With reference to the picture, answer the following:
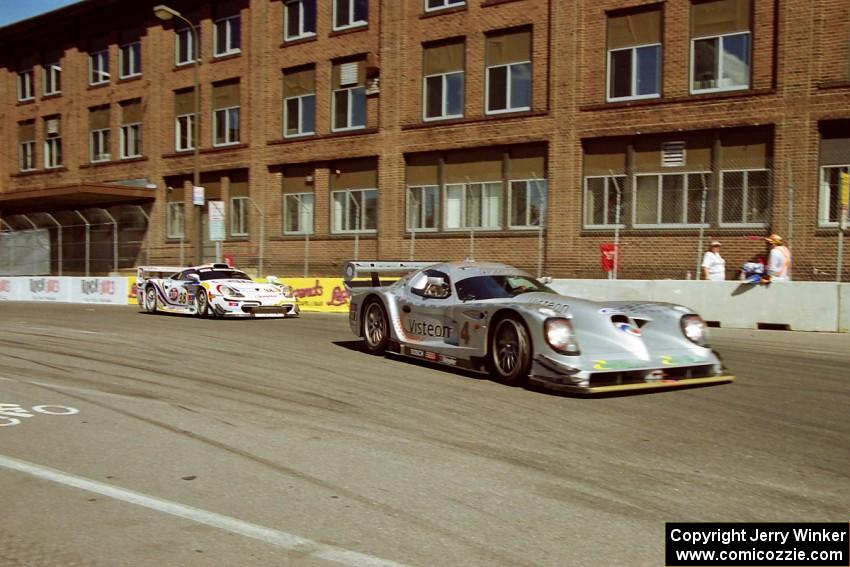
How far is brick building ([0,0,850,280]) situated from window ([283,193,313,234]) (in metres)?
0.09

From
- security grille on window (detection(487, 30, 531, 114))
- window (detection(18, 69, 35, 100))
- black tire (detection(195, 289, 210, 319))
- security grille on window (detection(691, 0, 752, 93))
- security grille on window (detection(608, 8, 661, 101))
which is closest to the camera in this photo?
black tire (detection(195, 289, 210, 319))

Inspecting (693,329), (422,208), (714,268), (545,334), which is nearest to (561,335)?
(545,334)

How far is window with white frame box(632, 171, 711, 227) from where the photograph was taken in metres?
19.6

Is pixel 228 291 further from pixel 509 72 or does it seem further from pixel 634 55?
pixel 634 55

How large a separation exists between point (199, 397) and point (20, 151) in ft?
125

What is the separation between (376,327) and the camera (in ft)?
33.8

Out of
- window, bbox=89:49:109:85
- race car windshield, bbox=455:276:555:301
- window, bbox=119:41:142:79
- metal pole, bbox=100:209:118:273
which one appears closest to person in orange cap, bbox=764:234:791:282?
race car windshield, bbox=455:276:555:301

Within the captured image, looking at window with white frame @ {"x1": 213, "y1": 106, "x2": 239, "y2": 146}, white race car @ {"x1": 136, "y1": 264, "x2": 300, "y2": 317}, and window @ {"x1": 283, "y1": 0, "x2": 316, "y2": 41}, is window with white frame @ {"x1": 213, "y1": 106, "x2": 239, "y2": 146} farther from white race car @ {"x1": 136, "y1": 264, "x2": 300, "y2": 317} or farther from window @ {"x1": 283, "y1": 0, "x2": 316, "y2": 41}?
white race car @ {"x1": 136, "y1": 264, "x2": 300, "y2": 317}

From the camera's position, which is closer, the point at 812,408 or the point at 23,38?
the point at 812,408

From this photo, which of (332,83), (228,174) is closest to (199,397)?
(332,83)

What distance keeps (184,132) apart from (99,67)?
7173mm

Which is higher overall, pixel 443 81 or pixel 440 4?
pixel 440 4

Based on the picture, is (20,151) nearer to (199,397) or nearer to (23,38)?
(23,38)

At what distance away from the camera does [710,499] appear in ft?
13.8
